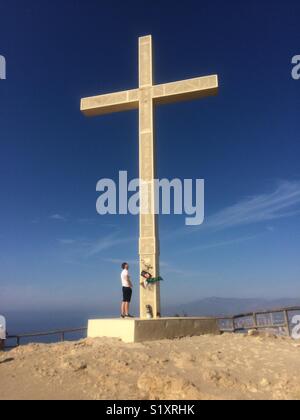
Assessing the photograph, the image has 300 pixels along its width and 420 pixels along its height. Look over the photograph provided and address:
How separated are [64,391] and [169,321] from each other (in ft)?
15.5

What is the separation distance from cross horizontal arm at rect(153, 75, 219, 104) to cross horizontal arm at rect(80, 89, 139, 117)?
29.7 inches

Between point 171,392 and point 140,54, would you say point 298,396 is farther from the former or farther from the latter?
point 140,54

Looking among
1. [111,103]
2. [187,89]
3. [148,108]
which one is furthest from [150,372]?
[111,103]

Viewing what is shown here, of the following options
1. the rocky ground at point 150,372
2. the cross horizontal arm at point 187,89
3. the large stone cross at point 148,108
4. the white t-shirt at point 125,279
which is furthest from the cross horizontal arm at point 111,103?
the rocky ground at point 150,372

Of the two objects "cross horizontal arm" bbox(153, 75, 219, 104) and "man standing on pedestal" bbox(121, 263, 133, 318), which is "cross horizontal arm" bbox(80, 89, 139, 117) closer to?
"cross horizontal arm" bbox(153, 75, 219, 104)

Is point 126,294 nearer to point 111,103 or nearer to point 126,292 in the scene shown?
point 126,292

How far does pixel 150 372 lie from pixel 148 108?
8.50m

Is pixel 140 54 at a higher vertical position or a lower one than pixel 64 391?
higher

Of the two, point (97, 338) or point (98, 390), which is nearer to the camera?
point (98, 390)

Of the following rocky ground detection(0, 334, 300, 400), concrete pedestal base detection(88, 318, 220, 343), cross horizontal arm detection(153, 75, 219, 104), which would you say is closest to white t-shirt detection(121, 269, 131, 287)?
concrete pedestal base detection(88, 318, 220, 343)

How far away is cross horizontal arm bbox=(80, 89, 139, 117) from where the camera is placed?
13109 millimetres

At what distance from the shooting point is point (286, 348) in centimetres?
910
